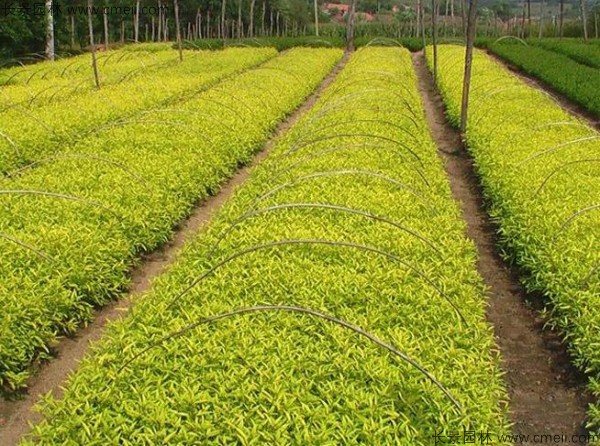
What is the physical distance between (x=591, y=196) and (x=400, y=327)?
A: 13.5 ft

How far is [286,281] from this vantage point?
16.5 feet

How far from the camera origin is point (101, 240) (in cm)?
630

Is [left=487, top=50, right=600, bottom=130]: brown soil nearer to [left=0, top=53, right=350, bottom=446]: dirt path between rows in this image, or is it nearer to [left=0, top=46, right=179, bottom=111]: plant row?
[left=0, top=53, right=350, bottom=446]: dirt path between rows

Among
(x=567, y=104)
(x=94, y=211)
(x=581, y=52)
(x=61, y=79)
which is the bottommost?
(x=94, y=211)

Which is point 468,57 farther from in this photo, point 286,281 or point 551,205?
point 286,281

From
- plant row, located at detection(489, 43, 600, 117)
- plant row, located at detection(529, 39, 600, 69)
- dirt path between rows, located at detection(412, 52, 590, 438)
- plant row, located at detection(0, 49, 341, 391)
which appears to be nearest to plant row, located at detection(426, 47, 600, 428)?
dirt path between rows, located at detection(412, 52, 590, 438)

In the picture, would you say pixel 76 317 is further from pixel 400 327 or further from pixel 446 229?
pixel 446 229

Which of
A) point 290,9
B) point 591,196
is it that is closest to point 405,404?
point 591,196

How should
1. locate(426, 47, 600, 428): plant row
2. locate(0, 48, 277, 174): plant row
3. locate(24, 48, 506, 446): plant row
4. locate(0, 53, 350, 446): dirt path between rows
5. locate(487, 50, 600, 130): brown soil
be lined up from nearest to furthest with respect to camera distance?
1. locate(24, 48, 506, 446): plant row
2. locate(0, 53, 350, 446): dirt path between rows
3. locate(426, 47, 600, 428): plant row
4. locate(0, 48, 277, 174): plant row
5. locate(487, 50, 600, 130): brown soil

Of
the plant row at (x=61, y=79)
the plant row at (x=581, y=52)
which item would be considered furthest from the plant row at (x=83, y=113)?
the plant row at (x=581, y=52)

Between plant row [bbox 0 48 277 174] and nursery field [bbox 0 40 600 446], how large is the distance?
0.07 meters

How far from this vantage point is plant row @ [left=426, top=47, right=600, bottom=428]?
528cm

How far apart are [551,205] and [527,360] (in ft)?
8.31

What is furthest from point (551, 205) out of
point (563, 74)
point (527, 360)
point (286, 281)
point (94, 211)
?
point (563, 74)
